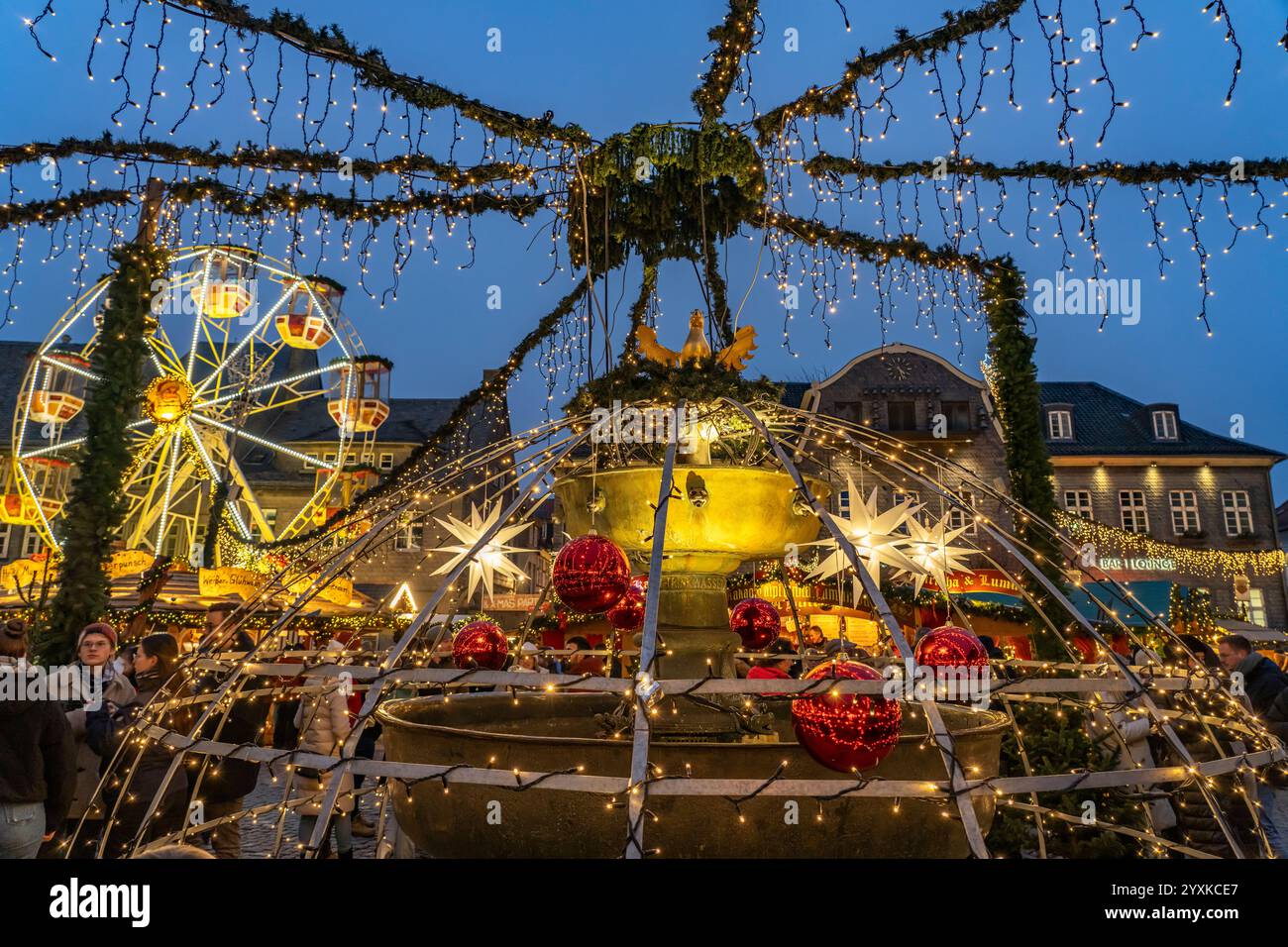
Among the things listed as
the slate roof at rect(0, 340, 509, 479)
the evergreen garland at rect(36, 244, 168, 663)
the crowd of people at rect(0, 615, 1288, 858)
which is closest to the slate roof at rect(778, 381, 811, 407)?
the slate roof at rect(0, 340, 509, 479)

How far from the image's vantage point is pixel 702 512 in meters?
3.21

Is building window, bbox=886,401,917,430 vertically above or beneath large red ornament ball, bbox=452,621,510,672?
above

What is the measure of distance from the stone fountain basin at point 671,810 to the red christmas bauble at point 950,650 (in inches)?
11.0

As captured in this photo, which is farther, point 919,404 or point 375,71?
point 919,404

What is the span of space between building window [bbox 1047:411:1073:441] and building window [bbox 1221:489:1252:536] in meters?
5.34

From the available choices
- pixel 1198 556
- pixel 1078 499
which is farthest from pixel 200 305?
pixel 1078 499

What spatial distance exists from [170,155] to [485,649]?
344cm

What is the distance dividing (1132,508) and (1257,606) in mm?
5121

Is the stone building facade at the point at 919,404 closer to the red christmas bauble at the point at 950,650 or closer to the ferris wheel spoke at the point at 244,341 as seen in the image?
the ferris wheel spoke at the point at 244,341

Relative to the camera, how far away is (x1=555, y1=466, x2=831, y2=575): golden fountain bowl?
3148 millimetres

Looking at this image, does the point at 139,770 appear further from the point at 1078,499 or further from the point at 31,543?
the point at 31,543

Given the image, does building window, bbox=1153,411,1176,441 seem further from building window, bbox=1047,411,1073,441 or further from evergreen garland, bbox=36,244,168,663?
evergreen garland, bbox=36,244,168,663

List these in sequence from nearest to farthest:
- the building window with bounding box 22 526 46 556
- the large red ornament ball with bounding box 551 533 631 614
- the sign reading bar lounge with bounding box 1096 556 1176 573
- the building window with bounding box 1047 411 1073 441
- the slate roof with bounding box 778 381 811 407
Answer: the large red ornament ball with bounding box 551 533 631 614 < the sign reading bar lounge with bounding box 1096 556 1176 573 < the slate roof with bounding box 778 381 811 407 < the building window with bounding box 1047 411 1073 441 < the building window with bounding box 22 526 46 556
